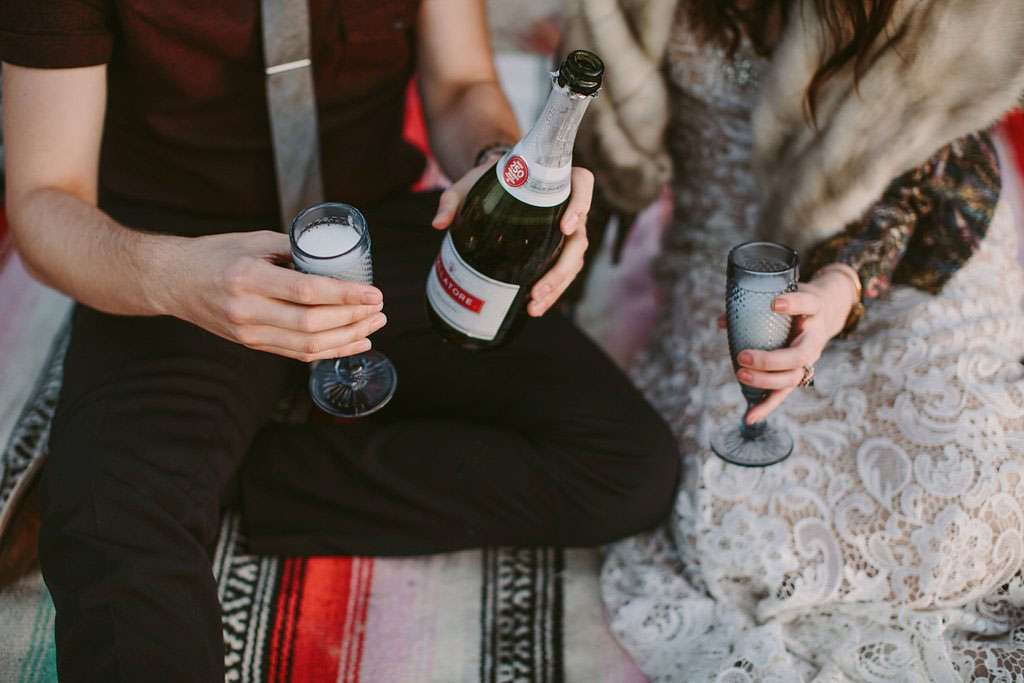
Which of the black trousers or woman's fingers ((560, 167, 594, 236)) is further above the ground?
woman's fingers ((560, 167, 594, 236))

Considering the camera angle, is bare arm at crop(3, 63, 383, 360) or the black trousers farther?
the black trousers

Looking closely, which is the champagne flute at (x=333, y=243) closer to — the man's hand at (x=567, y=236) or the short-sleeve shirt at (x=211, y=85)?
the man's hand at (x=567, y=236)

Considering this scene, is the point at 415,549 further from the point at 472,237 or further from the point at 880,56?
the point at 880,56

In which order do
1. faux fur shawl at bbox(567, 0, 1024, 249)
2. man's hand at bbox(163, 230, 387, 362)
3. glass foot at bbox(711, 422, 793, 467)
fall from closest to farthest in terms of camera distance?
man's hand at bbox(163, 230, 387, 362) < faux fur shawl at bbox(567, 0, 1024, 249) < glass foot at bbox(711, 422, 793, 467)

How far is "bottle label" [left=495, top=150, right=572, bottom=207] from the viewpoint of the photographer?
3.04 ft

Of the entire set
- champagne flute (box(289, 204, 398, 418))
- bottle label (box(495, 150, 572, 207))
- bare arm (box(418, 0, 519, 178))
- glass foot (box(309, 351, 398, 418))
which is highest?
bottle label (box(495, 150, 572, 207))

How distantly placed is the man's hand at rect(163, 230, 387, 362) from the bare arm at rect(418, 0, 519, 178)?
413 mm

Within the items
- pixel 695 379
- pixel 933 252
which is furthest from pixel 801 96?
pixel 695 379

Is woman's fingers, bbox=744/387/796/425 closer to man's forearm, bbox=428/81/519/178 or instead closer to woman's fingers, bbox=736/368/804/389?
woman's fingers, bbox=736/368/804/389

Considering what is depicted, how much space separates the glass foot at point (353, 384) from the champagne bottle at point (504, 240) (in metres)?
0.15

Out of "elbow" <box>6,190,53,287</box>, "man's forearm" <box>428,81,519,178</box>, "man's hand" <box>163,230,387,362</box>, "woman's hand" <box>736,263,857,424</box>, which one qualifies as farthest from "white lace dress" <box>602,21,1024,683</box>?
"elbow" <box>6,190,53,287</box>

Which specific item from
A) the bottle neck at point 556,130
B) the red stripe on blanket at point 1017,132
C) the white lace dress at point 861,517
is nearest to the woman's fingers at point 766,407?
the white lace dress at point 861,517

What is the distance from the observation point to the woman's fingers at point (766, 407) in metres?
1.05

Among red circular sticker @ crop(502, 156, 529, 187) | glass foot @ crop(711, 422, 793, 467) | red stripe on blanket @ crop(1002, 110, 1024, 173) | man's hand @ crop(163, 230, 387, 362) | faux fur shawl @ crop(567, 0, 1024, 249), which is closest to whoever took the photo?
man's hand @ crop(163, 230, 387, 362)
